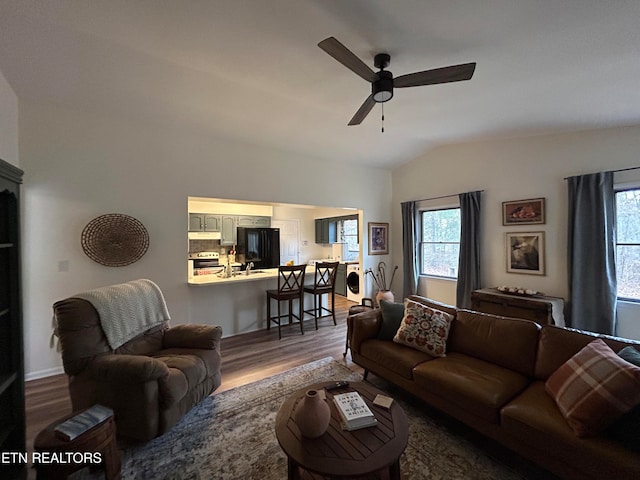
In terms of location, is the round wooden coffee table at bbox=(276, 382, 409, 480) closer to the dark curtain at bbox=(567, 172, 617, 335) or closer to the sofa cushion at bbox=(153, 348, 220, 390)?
the sofa cushion at bbox=(153, 348, 220, 390)

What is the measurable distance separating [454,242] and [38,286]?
5.73 meters

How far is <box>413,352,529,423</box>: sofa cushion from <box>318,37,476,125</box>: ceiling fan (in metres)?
2.12

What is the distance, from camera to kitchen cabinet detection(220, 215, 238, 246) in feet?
19.6

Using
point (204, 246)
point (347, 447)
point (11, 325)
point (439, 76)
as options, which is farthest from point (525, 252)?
point (204, 246)

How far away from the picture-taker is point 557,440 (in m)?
1.45

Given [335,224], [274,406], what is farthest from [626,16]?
[335,224]

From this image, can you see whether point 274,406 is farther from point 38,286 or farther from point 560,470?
point 38,286

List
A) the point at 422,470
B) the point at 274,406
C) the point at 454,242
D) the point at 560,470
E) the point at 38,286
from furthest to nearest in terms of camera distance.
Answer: the point at 454,242 < the point at 38,286 < the point at 274,406 < the point at 422,470 < the point at 560,470

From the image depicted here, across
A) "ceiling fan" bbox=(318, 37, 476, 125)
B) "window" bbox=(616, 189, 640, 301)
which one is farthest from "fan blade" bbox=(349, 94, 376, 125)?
"window" bbox=(616, 189, 640, 301)

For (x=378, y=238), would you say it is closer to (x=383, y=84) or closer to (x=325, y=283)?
(x=325, y=283)

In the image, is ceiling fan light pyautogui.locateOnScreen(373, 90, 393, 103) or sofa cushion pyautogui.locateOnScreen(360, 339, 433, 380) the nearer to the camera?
ceiling fan light pyautogui.locateOnScreen(373, 90, 393, 103)

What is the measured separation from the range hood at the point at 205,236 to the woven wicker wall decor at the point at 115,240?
7.84ft

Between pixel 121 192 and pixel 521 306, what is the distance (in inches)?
204

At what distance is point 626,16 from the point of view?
1.74 m
